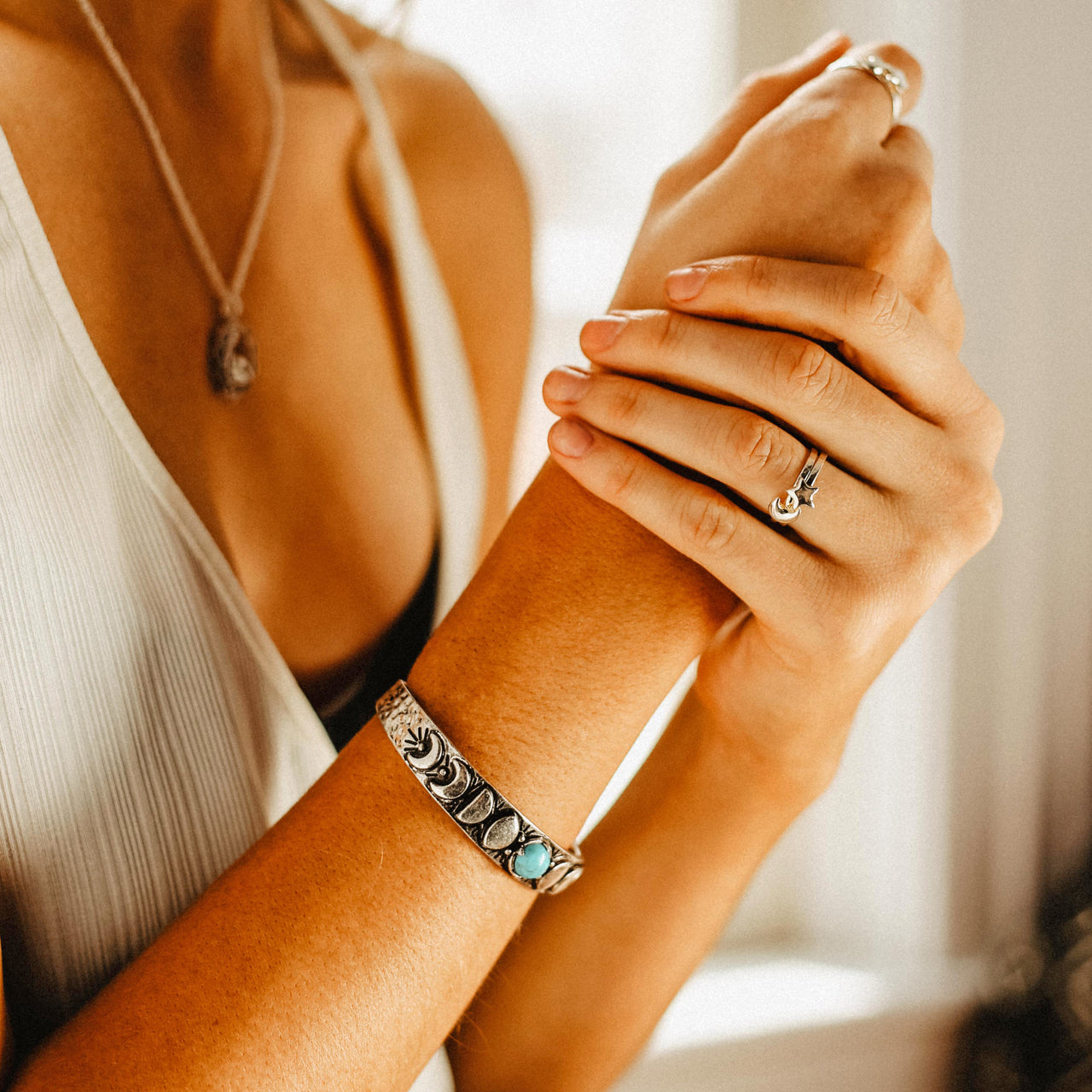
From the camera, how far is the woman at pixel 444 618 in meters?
0.40

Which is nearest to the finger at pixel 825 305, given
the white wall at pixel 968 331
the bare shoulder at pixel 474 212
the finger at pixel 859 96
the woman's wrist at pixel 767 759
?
the finger at pixel 859 96

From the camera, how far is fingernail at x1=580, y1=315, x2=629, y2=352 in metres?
0.45

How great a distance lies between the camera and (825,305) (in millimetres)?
415

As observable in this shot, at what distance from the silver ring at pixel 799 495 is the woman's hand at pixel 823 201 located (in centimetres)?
12

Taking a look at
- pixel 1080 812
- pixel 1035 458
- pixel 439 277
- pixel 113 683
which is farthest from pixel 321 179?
pixel 1080 812

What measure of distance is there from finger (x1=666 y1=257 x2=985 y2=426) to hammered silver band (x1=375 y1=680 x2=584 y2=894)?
0.81 feet

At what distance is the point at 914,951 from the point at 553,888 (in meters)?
1.01

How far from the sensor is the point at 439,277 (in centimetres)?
83

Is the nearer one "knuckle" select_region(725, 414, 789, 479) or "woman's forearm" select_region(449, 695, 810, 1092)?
"knuckle" select_region(725, 414, 789, 479)

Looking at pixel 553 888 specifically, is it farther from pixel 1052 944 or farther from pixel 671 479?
pixel 1052 944

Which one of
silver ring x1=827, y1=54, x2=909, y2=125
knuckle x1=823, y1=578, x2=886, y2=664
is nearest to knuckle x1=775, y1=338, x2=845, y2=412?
knuckle x1=823, y1=578, x2=886, y2=664

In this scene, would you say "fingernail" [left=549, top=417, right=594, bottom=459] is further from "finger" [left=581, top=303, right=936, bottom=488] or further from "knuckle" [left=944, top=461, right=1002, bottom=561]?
"knuckle" [left=944, top=461, right=1002, bottom=561]

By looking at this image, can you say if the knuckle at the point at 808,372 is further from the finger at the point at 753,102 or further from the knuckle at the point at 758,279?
the finger at the point at 753,102

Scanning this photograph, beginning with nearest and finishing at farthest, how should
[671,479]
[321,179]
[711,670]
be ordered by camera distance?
[671,479], [711,670], [321,179]
